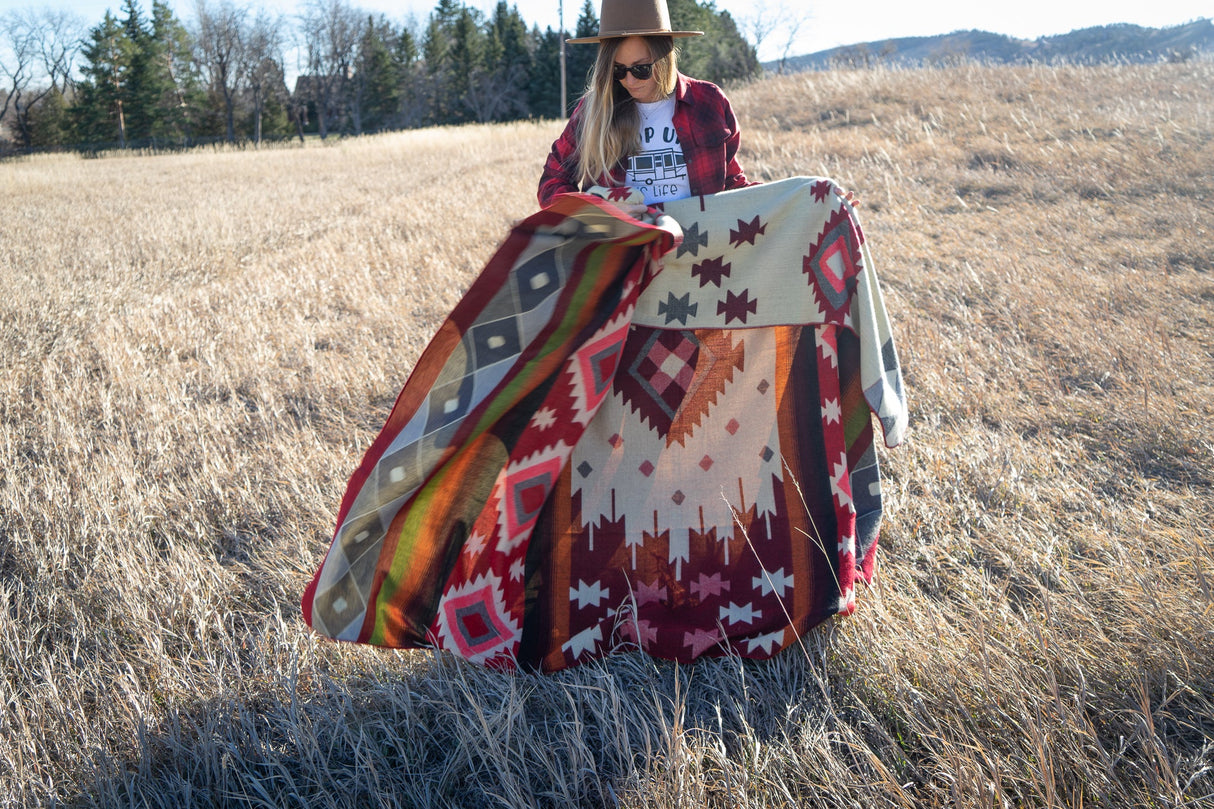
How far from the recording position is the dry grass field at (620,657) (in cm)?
182

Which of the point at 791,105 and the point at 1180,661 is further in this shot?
the point at 791,105

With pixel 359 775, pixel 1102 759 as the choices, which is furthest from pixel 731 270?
pixel 359 775

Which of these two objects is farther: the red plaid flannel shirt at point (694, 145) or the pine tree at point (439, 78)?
the pine tree at point (439, 78)

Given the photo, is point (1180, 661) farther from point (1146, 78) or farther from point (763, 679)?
point (1146, 78)

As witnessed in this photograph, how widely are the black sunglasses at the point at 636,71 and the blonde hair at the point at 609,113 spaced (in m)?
0.02

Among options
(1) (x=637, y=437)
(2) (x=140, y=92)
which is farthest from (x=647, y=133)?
(2) (x=140, y=92)

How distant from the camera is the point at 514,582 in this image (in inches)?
89.4

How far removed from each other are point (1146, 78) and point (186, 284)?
16.8 meters

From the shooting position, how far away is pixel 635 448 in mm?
2357

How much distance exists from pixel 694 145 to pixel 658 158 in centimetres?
13

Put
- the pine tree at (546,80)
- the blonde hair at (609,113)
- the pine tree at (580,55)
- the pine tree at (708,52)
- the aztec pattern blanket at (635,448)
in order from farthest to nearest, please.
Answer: the pine tree at (546,80), the pine tree at (580,55), the pine tree at (708,52), the blonde hair at (609,113), the aztec pattern blanket at (635,448)

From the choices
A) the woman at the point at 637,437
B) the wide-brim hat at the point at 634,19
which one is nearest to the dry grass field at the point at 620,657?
the woman at the point at 637,437

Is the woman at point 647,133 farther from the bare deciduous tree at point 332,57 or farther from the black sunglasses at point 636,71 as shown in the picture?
the bare deciduous tree at point 332,57

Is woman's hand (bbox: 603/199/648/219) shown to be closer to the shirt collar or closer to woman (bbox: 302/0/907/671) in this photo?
woman (bbox: 302/0/907/671)
